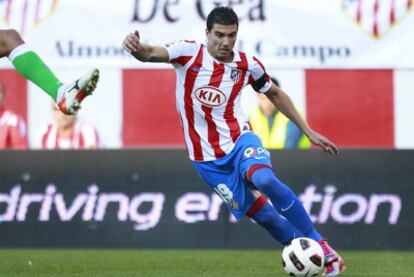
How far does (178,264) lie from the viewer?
10.8 metres

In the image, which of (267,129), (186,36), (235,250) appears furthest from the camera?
(186,36)

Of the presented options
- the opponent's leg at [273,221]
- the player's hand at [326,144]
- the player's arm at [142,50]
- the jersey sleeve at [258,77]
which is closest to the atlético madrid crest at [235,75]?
the jersey sleeve at [258,77]

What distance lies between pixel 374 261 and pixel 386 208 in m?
1.60

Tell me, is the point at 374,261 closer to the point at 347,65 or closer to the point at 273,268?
the point at 273,268

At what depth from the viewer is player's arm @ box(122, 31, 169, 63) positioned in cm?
866

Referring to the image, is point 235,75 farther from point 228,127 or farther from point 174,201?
point 174,201

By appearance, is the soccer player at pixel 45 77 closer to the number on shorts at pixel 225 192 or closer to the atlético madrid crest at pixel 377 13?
the number on shorts at pixel 225 192

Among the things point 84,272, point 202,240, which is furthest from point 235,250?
point 84,272

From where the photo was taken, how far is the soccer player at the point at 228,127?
941cm

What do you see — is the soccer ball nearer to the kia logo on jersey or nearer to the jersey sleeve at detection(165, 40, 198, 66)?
the kia logo on jersey

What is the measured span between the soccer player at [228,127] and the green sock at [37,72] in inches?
37.7

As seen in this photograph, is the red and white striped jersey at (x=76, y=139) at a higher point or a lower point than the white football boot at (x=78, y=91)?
lower

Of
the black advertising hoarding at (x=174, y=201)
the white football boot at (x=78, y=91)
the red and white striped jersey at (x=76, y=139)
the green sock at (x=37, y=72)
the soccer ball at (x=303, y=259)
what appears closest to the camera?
the white football boot at (x=78, y=91)

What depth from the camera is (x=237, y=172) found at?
9602 millimetres
